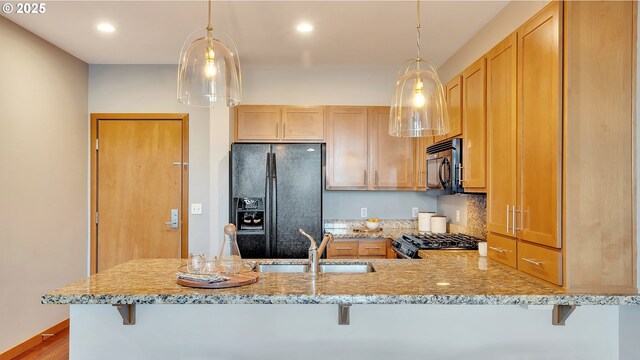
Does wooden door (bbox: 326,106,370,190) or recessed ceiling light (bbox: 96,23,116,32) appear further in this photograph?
wooden door (bbox: 326,106,370,190)

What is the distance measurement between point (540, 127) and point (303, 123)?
A: 2699 millimetres

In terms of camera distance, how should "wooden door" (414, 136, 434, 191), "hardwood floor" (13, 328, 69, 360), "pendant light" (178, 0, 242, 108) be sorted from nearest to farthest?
"pendant light" (178, 0, 242, 108) < "hardwood floor" (13, 328, 69, 360) < "wooden door" (414, 136, 434, 191)

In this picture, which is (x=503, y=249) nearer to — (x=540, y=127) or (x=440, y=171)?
(x=540, y=127)

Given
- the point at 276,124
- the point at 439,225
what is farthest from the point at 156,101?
the point at 439,225

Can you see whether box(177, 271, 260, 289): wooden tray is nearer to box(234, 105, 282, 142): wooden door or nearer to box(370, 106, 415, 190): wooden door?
box(234, 105, 282, 142): wooden door

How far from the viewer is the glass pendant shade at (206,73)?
1.72 m

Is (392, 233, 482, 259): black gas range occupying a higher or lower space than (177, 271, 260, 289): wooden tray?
lower

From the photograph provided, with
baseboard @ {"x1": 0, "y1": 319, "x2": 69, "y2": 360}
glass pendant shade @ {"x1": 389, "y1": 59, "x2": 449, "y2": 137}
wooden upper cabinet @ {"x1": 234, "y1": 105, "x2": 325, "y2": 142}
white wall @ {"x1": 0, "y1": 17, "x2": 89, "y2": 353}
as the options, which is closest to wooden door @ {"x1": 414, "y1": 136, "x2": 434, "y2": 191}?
wooden upper cabinet @ {"x1": 234, "y1": 105, "x2": 325, "y2": 142}

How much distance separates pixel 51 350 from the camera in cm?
335

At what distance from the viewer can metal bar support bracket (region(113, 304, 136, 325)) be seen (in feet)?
5.85

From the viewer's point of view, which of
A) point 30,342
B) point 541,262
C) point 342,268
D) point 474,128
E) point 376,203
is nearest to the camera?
point 541,262

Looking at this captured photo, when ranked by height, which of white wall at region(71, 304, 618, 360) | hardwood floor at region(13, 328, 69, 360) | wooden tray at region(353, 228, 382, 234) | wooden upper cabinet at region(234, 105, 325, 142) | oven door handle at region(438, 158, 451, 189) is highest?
wooden upper cabinet at region(234, 105, 325, 142)

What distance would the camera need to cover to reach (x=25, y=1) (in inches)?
113

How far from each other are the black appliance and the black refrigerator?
1.03 m
